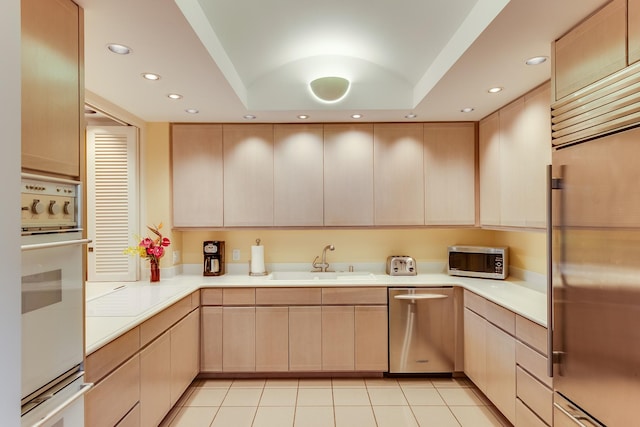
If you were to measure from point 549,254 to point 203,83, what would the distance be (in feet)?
7.44

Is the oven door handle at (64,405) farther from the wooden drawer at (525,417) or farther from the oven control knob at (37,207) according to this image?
the wooden drawer at (525,417)

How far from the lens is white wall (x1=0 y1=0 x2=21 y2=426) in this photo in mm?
793

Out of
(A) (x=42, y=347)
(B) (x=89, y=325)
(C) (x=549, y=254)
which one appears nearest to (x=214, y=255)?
(B) (x=89, y=325)

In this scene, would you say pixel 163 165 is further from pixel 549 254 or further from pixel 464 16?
pixel 549 254

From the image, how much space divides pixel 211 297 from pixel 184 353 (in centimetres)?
52

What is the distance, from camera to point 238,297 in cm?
313

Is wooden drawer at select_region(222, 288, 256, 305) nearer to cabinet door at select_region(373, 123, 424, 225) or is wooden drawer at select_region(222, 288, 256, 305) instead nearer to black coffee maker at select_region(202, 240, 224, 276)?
black coffee maker at select_region(202, 240, 224, 276)

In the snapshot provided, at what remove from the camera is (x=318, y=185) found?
3.41 m

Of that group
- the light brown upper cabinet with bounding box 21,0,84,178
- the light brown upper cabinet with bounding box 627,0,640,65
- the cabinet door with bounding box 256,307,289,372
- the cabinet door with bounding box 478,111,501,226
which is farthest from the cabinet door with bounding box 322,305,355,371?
the light brown upper cabinet with bounding box 627,0,640,65

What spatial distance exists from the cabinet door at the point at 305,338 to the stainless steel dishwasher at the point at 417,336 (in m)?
0.64

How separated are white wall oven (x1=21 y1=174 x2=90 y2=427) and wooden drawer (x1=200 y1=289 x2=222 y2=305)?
169 centimetres

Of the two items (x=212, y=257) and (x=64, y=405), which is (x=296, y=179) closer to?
(x=212, y=257)

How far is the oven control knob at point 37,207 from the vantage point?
1202 millimetres

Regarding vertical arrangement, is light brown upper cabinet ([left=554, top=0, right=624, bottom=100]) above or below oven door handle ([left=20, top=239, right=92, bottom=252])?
above
